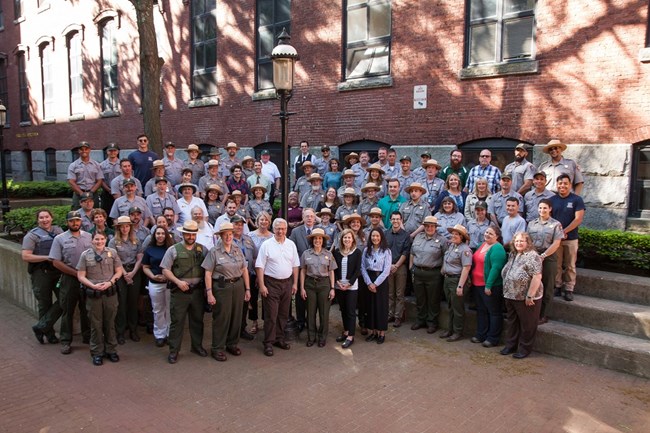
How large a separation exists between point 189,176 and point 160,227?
2.25 metres

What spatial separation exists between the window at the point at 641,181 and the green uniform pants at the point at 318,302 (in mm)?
5811

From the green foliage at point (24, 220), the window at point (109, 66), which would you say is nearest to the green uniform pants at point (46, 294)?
the green foliage at point (24, 220)

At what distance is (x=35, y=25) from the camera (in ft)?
85.2

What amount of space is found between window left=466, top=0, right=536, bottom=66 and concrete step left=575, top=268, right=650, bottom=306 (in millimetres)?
4643

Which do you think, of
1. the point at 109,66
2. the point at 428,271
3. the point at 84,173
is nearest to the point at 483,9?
the point at 428,271

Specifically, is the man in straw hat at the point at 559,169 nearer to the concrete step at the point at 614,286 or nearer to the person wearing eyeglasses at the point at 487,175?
the person wearing eyeglasses at the point at 487,175

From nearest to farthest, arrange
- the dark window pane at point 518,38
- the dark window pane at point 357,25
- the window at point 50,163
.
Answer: the dark window pane at point 518,38
the dark window pane at point 357,25
the window at point 50,163

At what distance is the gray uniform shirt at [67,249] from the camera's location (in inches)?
283

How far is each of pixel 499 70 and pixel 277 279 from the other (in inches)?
254

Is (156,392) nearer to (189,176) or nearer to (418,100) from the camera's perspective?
(189,176)

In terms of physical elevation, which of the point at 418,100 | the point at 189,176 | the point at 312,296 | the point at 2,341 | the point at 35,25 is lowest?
the point at 2,341

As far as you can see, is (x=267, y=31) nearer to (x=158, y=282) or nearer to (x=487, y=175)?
(x=487, y=175)

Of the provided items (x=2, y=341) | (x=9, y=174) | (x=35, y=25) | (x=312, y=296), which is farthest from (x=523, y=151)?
(x=9, y=174)

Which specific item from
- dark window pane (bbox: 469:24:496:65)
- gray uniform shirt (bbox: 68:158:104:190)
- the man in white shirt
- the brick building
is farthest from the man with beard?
gray uniform shirt (bbox: 68:158:104:190)
